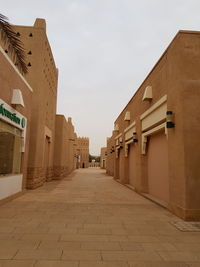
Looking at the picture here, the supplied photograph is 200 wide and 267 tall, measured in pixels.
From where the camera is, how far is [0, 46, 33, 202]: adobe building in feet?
23.6

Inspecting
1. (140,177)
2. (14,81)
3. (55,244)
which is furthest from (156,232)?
(14,81)

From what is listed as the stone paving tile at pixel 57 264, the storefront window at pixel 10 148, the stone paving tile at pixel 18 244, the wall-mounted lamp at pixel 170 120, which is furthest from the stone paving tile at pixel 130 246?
the storefront window at pixel 10 148

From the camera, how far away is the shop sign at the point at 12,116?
698 cm

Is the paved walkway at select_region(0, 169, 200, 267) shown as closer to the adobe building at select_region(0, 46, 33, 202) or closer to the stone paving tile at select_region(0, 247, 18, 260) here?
the stone paving tile at select_region(0, 247, 18, 260)

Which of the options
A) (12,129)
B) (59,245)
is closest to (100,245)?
(59,245)

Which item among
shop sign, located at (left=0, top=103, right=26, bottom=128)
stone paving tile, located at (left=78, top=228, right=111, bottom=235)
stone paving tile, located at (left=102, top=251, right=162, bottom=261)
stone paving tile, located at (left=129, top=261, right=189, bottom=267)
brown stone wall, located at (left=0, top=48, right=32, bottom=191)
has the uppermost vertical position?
brown stone wall, located at (left=0, top=48, right=32, bottom=191)

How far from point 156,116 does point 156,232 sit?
474cm

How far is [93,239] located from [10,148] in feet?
19.4

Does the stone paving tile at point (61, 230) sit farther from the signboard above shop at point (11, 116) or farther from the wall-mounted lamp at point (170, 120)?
the signboard above shop at point (11, 116)

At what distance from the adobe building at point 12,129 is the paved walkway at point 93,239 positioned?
66.4 inches

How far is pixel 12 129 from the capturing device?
8.22 m

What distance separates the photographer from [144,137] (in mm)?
9656

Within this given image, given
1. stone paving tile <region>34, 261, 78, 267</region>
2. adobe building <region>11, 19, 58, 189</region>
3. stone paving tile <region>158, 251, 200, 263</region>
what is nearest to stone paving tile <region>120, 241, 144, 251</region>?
stone paving tile <region>158, 251, 200, 263</region>

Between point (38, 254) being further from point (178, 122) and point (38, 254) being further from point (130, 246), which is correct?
point (178, 122)
